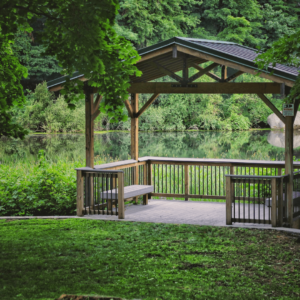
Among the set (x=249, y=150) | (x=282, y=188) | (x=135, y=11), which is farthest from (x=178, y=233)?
(x=135, y=11)

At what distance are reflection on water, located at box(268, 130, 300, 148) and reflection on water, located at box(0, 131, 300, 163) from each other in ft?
1.27

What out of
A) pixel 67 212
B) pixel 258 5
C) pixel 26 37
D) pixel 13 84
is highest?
pixel 258 5

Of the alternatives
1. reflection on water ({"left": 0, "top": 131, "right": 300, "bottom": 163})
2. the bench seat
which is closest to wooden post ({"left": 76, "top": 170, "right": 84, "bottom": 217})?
the bench seat

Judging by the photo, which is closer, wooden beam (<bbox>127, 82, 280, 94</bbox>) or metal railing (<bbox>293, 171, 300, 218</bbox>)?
metal railing (<bbox>293, 171, 300, 218</bbox>)

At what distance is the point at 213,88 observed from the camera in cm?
896

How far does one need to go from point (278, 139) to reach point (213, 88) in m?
29.5

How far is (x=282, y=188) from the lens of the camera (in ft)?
26.4

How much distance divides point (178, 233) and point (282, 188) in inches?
81.2

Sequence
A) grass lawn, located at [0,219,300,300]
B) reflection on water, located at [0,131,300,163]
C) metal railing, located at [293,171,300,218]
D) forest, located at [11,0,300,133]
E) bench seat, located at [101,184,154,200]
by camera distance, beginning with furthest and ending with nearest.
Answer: forest, located at [11,0,300,133]
reflection on water, located at [0,131,300,163]
bench seat, located at [101,184,154,200]
metal railing, located at [293,171,300,218]
grass lawn, located at [0,219,300,300]

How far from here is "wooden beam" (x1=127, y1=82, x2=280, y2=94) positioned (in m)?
8.67

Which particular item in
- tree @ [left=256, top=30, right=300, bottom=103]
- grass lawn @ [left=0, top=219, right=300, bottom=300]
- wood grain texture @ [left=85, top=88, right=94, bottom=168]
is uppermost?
tree @ [left=256, top=30, right=300, bottom=103]

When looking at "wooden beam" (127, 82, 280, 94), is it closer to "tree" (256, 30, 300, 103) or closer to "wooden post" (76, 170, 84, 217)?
"tree" (256, 30, 300, 103)

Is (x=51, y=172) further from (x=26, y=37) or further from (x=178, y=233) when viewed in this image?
(x=26, y=37)

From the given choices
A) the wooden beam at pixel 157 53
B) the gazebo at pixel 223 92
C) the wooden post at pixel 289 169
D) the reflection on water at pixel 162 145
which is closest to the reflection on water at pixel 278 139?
the reflection on water at pixel 162 145
